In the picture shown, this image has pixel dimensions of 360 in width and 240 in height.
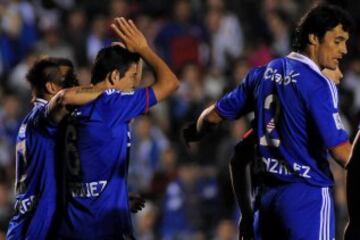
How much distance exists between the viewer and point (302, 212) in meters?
6.45

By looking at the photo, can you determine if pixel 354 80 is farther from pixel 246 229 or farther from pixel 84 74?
pixel 246 229

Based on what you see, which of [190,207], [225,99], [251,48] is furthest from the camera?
[251,48]

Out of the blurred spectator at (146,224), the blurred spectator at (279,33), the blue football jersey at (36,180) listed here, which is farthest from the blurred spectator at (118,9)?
the blue football jersey at (36,180)

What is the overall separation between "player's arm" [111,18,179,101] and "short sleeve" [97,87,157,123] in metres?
0.10

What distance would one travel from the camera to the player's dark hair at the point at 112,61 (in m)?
6.89

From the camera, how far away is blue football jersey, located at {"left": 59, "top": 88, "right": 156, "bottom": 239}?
6.82 metres

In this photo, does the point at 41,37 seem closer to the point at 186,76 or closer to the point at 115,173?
the point at 186,76

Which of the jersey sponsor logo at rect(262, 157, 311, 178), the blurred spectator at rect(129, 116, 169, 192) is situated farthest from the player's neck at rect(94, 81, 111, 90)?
the blurred spectator at rect(129, 116, 169, 192)

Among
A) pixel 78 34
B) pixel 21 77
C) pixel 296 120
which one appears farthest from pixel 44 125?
pixel 78 34

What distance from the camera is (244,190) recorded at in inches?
274

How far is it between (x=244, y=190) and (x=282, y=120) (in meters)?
0.65

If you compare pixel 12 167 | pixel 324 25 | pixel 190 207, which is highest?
pixel 324 25

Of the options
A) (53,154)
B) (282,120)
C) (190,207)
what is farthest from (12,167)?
(282,120)

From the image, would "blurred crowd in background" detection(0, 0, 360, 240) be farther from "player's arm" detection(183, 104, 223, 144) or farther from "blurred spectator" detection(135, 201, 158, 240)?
"player's arm" detection(183, 104, 223, 144)
